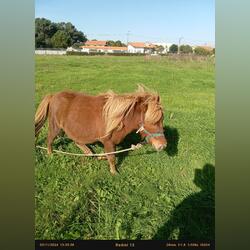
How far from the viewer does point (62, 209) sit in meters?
4.00

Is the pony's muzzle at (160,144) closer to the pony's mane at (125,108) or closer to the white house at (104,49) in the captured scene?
the pony's mane at (125,108)

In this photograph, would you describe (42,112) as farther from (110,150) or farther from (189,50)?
(189,50)

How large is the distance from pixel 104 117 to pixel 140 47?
1.09 m

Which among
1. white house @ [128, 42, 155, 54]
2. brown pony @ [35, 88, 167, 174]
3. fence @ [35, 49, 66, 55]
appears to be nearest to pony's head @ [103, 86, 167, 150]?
brown pony @ [35, 88, 167, 174]

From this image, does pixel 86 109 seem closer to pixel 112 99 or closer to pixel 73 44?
pixel 112 99

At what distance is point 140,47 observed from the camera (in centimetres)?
463

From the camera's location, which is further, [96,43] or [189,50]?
[189,50]

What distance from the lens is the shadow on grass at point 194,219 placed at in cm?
398

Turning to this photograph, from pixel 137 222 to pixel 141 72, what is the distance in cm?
231

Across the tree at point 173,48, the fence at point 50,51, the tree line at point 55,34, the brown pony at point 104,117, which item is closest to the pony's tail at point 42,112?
the brown pony at point 104,117

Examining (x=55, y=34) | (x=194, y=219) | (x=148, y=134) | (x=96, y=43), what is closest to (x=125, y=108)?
(x=148, y=134)

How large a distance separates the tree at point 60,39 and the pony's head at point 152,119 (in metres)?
1.18

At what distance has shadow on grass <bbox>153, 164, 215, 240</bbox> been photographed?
3.98 meters

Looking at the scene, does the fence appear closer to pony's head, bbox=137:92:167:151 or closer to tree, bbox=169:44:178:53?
pony's head, bbox=137:92:167:151
